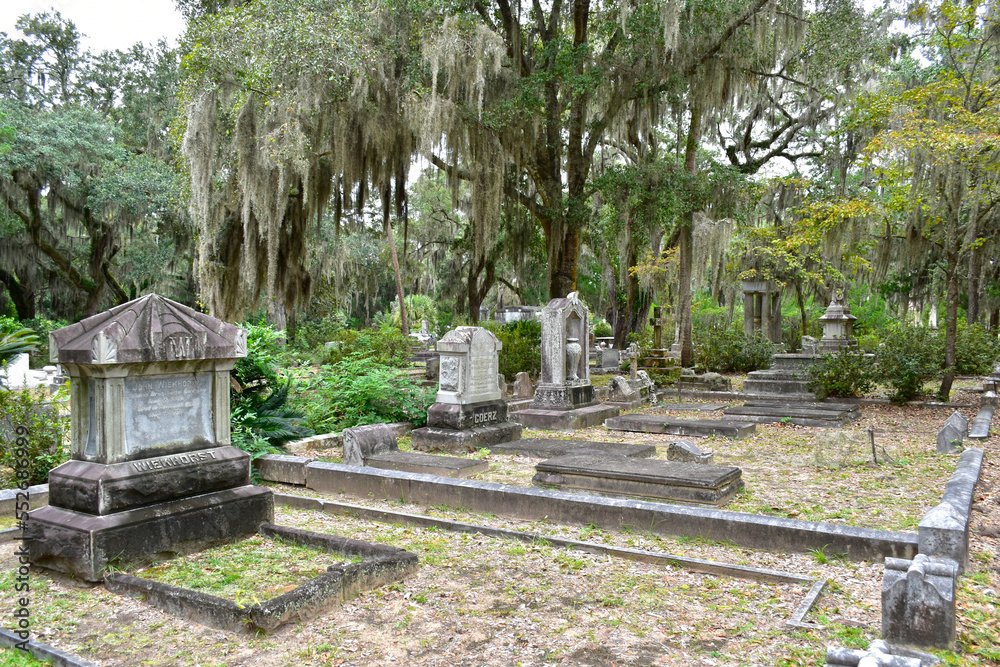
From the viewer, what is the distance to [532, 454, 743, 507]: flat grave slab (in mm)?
6104

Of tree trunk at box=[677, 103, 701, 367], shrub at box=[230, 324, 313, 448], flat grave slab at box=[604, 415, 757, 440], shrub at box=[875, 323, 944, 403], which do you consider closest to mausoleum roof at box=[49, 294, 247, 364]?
shrub at box=[230, 324, 313, 448]

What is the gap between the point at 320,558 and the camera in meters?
4.64

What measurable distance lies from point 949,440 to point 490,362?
236 inches

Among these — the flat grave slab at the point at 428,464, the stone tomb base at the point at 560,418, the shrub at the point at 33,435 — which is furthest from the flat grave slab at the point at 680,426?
the shrub at the point at 33,435

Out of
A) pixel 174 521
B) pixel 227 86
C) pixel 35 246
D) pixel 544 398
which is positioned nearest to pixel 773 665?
pixel 174 521

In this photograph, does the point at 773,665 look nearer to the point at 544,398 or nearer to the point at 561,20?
the point at 544,398

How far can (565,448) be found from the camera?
873 cm

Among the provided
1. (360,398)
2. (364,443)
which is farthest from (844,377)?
(364,443)

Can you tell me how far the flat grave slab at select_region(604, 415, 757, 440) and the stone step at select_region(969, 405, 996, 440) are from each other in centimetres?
283

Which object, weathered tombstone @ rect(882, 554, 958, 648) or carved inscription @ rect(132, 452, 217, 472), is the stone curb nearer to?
carved inscription @ rect(132, 452, 217, 472)

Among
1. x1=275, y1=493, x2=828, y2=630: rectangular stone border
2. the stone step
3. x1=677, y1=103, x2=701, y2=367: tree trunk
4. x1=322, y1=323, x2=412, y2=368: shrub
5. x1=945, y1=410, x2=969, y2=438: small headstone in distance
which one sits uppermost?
x1=677, y1=103, x2=701, y2=367: tree trunk

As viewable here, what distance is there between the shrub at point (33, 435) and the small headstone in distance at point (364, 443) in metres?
2.78

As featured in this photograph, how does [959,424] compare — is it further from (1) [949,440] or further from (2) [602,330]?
(2) [602,330]

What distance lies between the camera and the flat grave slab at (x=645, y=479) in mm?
6104
